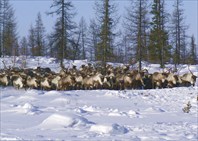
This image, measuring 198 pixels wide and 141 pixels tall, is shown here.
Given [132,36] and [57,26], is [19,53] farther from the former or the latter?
[132,36]

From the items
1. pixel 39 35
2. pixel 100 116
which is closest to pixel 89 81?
pixel 100 116

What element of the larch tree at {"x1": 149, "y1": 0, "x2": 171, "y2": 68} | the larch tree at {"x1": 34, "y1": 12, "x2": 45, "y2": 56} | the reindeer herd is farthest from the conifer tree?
the reindeer herd

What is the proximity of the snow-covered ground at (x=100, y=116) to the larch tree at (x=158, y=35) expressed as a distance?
22.0 m

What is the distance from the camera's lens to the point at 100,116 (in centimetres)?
1182

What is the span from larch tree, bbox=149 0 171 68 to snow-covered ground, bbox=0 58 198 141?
22.0 metres

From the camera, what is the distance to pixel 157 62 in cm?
4619

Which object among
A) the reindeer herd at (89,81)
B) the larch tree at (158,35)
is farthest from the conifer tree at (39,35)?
the reindeer herd at (89,81)

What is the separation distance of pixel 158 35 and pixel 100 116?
30428 mm

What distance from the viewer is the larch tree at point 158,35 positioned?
41.4m

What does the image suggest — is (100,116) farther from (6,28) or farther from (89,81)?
(6,28)

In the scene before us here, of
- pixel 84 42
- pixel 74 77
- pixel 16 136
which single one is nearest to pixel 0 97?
pixel 74 77

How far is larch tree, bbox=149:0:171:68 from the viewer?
136 ft

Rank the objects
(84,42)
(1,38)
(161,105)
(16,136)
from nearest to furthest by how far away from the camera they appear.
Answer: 1. (16,136)
2. (161,105)
3. (1,38)
4. (84,42)

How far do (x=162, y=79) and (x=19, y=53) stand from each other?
68.0 ft
